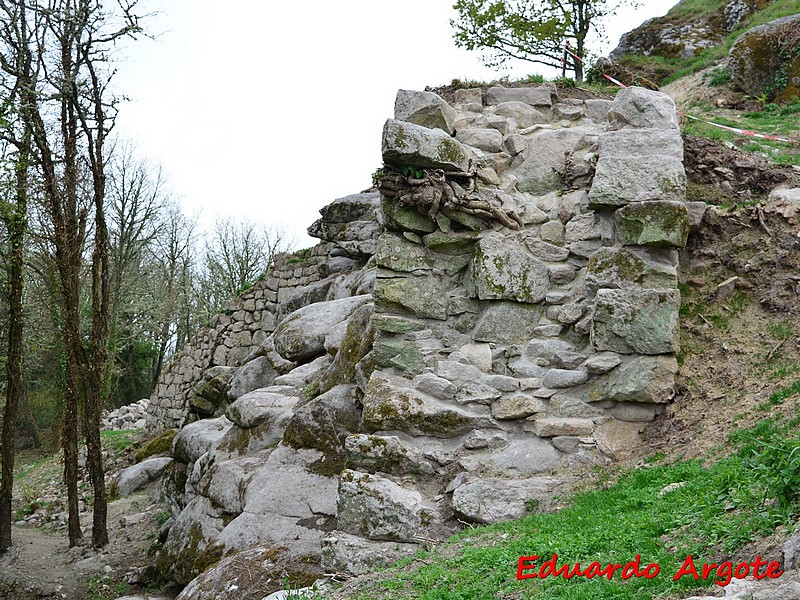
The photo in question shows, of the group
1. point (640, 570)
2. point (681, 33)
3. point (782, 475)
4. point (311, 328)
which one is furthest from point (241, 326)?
point (681, 33)

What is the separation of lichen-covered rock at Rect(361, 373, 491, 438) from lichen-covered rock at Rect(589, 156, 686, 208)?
1.80m

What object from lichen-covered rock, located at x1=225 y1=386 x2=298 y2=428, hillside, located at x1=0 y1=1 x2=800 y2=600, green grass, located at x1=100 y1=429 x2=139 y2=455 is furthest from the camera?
green grass, located at x1=100 y1=429 x2=139 y2=455

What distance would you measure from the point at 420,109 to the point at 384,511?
315 cm

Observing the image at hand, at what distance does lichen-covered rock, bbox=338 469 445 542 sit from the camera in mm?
4270

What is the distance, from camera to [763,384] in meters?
4.25

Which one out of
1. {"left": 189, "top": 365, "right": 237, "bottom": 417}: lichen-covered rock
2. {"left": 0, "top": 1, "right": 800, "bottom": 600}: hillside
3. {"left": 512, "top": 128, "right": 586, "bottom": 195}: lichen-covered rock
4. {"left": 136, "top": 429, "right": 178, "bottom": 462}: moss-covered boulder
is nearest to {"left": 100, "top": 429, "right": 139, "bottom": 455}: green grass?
{"left": 136, "top": 429, "right": 178, "bottom": 462}: moss-covered boulder

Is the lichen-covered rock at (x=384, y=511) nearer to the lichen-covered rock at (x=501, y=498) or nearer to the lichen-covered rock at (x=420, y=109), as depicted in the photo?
the lichen-covered rock at (x=501, y=498)

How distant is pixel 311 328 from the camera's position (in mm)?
7746

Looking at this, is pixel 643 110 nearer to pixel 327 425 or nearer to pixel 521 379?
pixel 521 379

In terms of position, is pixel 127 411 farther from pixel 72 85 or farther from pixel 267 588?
pixel 267 588

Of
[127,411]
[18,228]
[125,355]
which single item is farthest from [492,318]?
[125,355]

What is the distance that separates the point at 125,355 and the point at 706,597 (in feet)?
72.8

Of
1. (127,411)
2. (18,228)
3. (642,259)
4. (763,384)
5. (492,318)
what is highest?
(18,228)

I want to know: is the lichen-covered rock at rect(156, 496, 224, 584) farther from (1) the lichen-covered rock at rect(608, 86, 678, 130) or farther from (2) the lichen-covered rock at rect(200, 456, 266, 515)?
(1) the lichen-covered rock at rect(608, 86, 678, 130)
